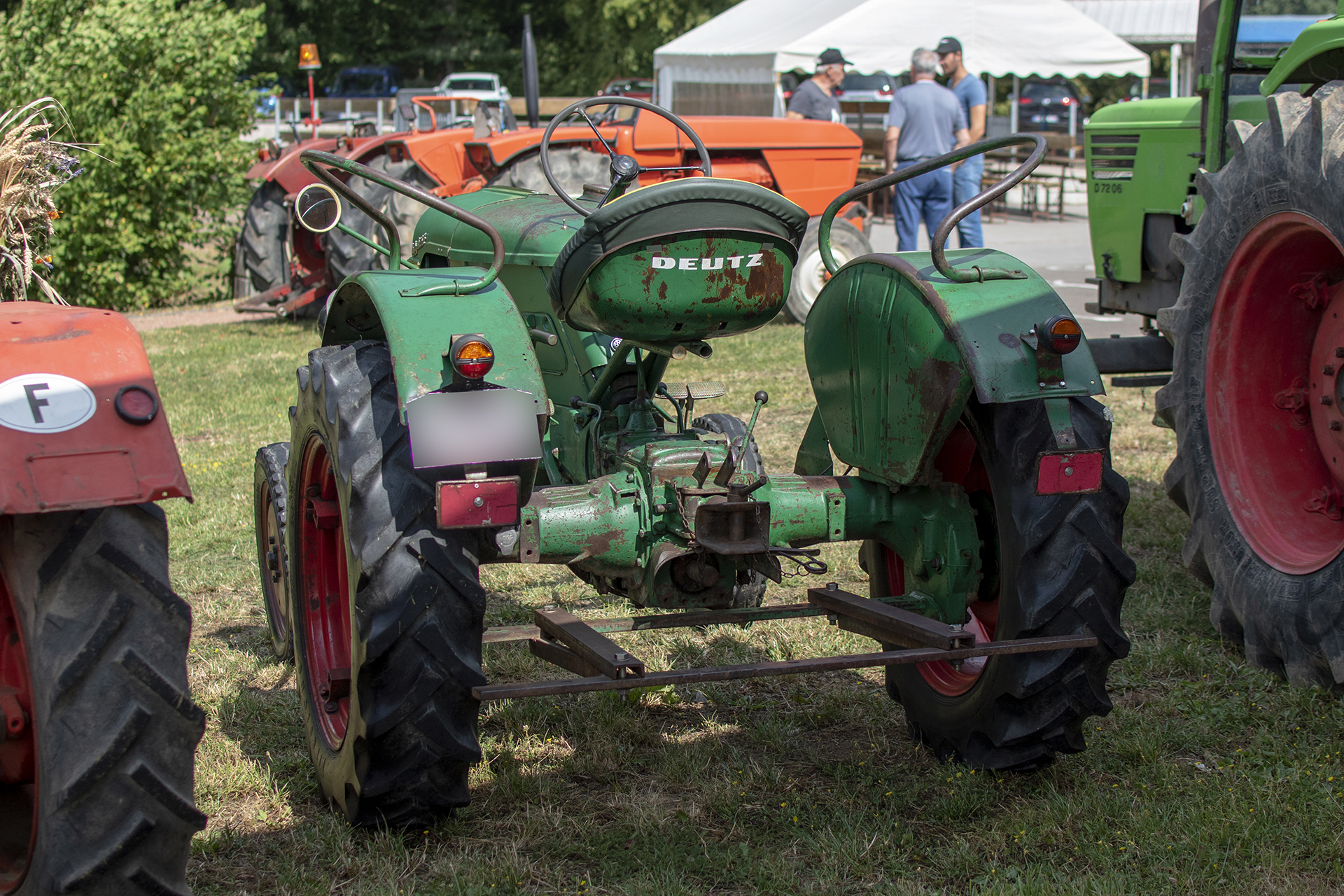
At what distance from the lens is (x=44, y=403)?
2.15 meters

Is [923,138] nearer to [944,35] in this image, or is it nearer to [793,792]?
[944,35]

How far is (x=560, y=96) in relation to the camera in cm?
3925

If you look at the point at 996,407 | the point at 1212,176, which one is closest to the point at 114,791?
the point at 996,407

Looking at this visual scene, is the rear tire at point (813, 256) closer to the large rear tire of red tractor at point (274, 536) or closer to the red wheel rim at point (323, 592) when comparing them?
the large rear tire of red tractor at point (274, 536)

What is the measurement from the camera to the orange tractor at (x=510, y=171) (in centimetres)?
988

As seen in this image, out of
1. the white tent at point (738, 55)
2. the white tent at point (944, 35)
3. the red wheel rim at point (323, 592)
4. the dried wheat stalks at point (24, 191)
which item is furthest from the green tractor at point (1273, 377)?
the white tent at point (738, 55)

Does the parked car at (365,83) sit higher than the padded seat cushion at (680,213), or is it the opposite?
the parked car at (365,83)

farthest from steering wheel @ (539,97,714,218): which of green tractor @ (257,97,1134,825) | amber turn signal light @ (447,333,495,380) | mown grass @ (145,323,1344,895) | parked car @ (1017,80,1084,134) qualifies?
parked car @ (1017,80,1084,134)

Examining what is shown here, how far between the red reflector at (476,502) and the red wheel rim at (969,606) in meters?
1.15

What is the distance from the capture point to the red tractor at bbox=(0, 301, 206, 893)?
2.11m

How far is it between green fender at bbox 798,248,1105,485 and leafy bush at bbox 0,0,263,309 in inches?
382

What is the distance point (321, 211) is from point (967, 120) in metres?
8.84

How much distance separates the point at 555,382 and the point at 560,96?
36.7 m

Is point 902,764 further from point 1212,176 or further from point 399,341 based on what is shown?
point 1212,176
